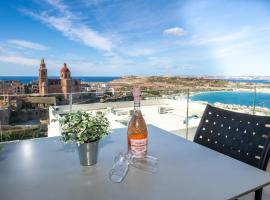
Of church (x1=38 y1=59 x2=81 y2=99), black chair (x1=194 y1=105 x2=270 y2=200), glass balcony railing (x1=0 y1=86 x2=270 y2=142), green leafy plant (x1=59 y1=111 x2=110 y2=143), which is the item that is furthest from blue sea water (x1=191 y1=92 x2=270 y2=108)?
green leafy plant (x1=59 y1=111 x2=110 y2=143)

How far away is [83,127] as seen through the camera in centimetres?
83

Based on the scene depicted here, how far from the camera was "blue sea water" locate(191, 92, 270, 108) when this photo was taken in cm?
361

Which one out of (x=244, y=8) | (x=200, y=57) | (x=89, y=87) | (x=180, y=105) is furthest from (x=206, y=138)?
(x=200, y=57)

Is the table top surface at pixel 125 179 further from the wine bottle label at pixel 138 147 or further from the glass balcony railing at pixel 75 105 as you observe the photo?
the glass balcony railing at pixel 75 105

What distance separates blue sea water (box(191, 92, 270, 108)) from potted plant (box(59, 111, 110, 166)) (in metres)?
2.94

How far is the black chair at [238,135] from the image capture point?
1.02m

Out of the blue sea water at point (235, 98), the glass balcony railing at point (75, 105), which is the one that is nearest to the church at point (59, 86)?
the glass balcony railing at point (75, 105)

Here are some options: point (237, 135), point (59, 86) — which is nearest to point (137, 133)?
point (237, 135)

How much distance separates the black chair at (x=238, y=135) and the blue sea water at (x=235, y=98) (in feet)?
7.61

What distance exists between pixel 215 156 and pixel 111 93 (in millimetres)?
3003

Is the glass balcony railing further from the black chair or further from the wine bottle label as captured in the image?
the wine bottle label

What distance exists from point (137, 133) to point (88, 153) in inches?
9.0

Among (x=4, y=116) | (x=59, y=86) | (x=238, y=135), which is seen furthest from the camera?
(x=59, y=86)

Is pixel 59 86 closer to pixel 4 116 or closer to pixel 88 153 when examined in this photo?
pixel 4 116
